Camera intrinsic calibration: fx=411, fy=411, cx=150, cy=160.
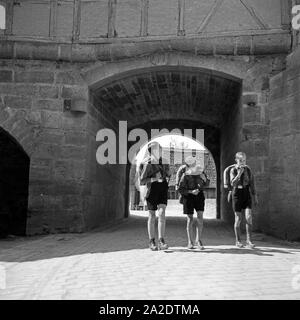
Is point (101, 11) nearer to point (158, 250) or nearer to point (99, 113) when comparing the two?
point (99, 113)

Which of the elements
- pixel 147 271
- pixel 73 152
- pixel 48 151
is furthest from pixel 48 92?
pixel 147 271

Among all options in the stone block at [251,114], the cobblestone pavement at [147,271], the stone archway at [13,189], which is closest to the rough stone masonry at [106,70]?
the stone block at [251,114]

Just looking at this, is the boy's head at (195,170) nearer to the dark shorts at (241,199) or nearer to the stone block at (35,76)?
the dark shorts at (241,199)

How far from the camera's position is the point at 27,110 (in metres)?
9.13

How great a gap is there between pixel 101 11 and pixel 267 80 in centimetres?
401

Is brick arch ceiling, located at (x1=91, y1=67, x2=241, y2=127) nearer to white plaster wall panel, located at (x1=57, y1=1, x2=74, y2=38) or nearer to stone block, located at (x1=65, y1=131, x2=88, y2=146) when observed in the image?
stone block, located at (x1=65, y1=131, x2=88, y2=146)

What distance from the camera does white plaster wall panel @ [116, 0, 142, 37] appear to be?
923 cm

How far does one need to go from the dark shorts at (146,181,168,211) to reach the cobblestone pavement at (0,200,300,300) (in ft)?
2.31

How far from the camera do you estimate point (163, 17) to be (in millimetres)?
9180

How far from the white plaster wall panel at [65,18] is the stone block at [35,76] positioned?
969 mm

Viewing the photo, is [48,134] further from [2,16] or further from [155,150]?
[155,150]

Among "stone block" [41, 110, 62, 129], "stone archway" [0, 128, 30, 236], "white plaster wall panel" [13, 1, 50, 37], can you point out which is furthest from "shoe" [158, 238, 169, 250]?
"stone archway" [0, 128, 30, 236]

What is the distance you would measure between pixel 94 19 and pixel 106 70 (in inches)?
49.2
